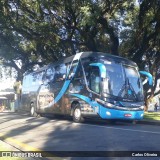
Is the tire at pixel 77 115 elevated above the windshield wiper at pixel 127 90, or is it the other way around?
the windshield wiper at pixel 127 90

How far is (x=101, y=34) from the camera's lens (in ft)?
85.4

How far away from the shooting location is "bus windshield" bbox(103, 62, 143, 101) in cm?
1463

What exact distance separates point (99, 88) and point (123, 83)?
3.89ft

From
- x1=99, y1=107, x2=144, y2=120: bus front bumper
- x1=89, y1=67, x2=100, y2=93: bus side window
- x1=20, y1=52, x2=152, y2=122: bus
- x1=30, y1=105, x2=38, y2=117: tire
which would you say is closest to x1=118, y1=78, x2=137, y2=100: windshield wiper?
x1=20, y1=52, x2=152, y2=122: bus

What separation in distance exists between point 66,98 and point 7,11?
747cm

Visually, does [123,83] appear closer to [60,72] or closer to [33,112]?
[60,72]

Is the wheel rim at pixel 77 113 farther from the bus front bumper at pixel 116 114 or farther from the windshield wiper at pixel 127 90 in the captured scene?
the windshield wiper at pixel 127 90

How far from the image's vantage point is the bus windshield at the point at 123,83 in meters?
14.6

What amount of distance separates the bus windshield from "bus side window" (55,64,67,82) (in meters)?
3.50

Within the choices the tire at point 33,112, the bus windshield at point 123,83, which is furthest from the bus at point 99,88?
the tire at point 33,112

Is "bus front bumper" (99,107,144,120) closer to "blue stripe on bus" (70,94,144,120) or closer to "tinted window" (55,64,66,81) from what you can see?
"blue stripe on bus" (70,94,144,120)

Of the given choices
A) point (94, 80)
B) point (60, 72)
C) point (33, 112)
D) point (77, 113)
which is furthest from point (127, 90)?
point (33, 112)

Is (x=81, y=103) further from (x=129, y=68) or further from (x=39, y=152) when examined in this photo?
(x=39, y=152)

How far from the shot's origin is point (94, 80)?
1498cm
